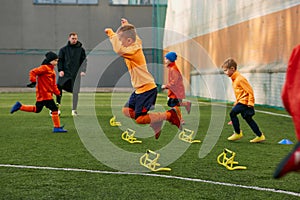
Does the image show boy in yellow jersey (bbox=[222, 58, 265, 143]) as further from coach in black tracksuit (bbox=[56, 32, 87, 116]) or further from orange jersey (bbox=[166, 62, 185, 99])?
coach in black tracksuit (bbox=[56, 32, 87, 116])

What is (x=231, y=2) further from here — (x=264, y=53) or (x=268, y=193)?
(x=268, y=193)

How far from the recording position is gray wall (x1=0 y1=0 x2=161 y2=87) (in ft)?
118

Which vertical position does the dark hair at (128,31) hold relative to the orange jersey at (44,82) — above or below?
above

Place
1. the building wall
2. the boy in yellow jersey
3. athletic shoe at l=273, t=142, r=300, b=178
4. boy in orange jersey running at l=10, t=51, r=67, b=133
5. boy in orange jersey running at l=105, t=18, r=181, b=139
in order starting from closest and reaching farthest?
athletic shoe at l=273, t=142, r=300, b=178 < boy in orange jersey running at l=105, t=18, r=181, b=139 < the boy in yellow jersey < boy in orange jersey running at l=10, t=51, r=67, b=133 < the building wall

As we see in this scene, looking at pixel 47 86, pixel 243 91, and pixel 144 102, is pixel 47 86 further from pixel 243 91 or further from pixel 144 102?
pixel 243 91

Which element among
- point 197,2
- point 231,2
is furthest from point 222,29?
point 197,2

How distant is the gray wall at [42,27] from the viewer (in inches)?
1421

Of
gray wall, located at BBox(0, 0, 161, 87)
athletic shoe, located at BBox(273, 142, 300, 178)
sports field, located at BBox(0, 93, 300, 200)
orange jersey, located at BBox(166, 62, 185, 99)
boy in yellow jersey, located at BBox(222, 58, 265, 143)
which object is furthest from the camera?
gray wall, located at BBox(0, 0, 161, 87)

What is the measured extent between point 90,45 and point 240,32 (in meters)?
17.5

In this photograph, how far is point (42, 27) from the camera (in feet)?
120

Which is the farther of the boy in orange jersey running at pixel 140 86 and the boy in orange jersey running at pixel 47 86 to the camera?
the boy in orange jersey running at pixel 47 86

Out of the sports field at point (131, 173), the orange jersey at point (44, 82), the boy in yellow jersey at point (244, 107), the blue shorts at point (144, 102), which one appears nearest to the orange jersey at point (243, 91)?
the boy in yellow jersey at point (244, 107)

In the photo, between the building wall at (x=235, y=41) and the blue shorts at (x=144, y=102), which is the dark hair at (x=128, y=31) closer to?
the blue shorts at (x=144, y=102)

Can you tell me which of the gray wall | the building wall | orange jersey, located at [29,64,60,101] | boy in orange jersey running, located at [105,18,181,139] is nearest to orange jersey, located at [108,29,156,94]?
boy in orange jersey running, located at [105,18,181,139]
